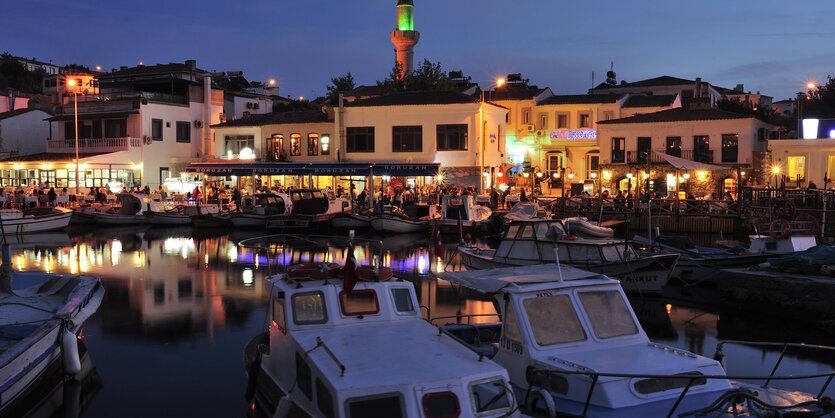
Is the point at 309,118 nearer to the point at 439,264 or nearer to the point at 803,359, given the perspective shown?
the point at 439,264

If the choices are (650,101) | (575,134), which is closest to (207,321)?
(575,134)

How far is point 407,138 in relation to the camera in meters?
52.9

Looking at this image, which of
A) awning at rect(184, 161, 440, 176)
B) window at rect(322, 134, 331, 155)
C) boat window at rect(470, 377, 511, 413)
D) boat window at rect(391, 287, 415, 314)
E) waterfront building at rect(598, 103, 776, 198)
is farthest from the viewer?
window at rect(322, 134, 331, 155)

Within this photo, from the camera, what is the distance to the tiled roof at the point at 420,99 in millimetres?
51625

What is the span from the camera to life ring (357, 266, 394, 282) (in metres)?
10.8

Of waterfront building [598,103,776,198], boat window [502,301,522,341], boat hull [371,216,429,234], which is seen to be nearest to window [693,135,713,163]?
waterfront building [598,103,776,198]

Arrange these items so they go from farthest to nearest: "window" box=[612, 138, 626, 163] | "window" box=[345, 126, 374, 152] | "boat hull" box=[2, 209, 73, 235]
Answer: "window" box=[345, 126, 374, 152]
"window" box=[612, 138, 626, 163]
"boat hull" box=[2, 209, 73, 235]

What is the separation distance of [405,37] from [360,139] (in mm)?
24123

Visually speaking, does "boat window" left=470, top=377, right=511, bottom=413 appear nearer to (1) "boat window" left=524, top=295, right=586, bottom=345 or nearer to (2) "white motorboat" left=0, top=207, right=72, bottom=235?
(1) "boat window" left=524, top=295, right=586, bottom=345

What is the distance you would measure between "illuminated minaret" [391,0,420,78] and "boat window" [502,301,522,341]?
2528 inches

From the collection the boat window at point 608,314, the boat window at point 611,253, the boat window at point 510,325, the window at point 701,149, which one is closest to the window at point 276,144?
the window at point 701,149

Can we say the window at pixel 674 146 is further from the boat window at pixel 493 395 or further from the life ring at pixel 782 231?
the boat window at pixel 493 395

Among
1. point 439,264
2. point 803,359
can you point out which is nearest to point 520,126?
point 439,264

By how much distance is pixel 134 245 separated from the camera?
35.2 metres
